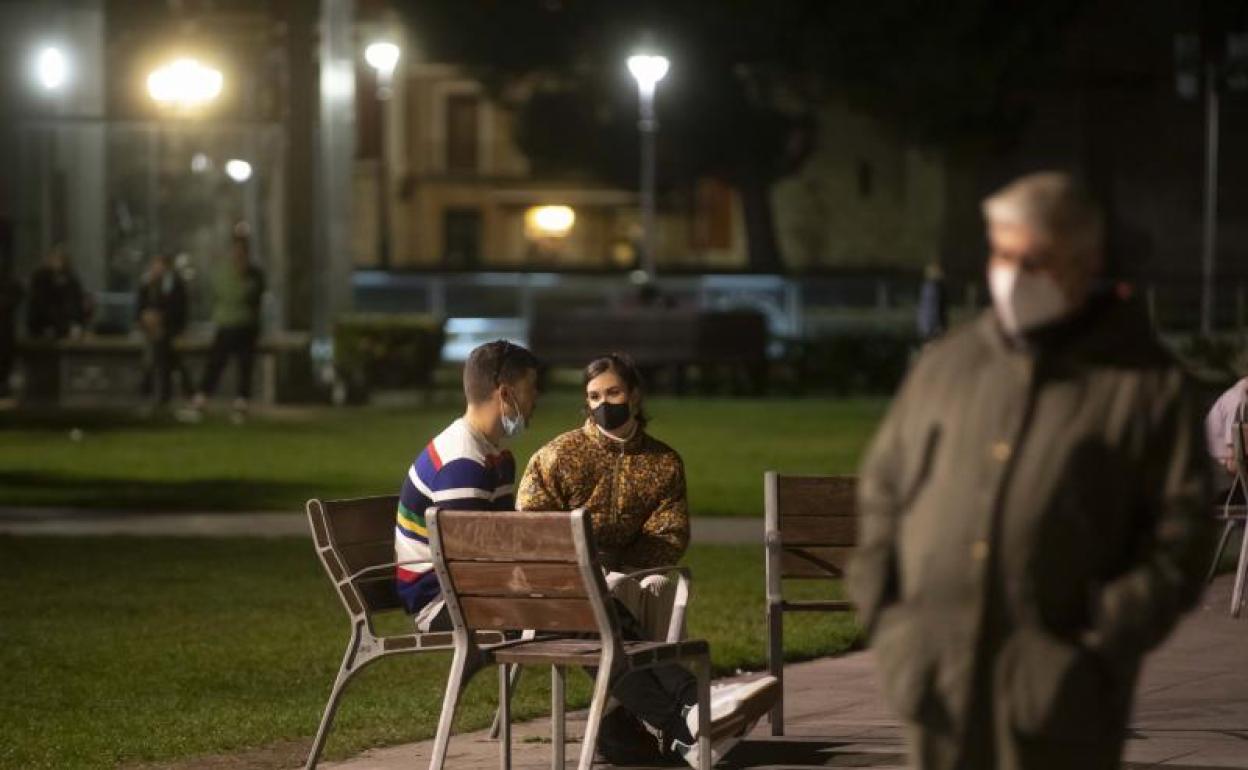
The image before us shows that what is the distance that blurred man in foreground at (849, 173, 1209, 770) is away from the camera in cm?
483

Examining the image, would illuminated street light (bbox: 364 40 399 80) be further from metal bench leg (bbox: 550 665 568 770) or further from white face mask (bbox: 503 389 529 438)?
metal bench leg (bbox: 550 665 568 770)

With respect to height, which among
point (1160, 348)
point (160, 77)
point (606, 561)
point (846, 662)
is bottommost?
point (846, 662)

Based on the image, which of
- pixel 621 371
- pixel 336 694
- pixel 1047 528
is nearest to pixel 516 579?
pixel 336 694

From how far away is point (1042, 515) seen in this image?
15.8 feet

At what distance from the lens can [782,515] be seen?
9547 millimetres

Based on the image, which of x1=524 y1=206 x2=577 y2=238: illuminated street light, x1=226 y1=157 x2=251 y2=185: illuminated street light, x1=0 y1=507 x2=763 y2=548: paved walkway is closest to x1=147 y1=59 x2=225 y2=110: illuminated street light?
x1=226 y1=157 x2=251 y2=185: illuminated street light

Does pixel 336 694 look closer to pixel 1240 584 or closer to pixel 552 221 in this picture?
pixel 1240 584

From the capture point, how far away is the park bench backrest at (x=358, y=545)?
849 centimetres

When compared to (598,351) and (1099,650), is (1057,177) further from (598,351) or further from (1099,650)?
(598,351)

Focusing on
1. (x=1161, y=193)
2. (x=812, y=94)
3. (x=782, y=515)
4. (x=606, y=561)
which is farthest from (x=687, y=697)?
(x=1161, y=193)

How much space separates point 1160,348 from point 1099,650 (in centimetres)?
55

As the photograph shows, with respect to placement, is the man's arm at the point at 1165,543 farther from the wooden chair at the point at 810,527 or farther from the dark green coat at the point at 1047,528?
the wooden chair at the point at 810,527

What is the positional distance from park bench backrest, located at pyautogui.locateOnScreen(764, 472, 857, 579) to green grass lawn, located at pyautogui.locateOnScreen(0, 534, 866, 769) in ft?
4.20

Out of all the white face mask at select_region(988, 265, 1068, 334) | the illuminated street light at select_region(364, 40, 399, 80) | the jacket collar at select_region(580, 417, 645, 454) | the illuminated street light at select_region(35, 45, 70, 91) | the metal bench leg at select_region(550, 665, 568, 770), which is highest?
the illuminated street light at select_region(364, 40, 399, 80)
